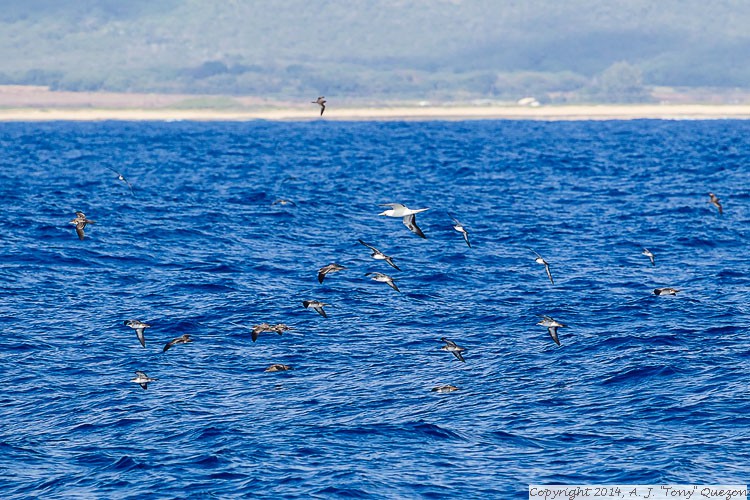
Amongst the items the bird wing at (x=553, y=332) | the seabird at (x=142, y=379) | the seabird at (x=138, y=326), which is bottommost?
the seabird at (x=142, y=379)

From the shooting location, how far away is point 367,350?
30.8 m

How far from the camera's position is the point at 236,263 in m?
43.9

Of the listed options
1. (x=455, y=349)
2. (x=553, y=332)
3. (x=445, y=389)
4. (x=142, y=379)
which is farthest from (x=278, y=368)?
(x=553, y=332)

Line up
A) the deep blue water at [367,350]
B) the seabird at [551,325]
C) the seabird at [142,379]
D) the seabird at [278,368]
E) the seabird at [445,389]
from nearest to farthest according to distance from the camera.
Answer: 1. the deep blue water at [367,350]
2. the seabird at [142,379]
3. the seabird at [445,389]
4. the seabird at [278,368]
5. the seabird at [551,325]

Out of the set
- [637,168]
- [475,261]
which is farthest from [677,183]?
[475,261]

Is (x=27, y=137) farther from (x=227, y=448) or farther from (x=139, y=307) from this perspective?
(x=227, y=448)

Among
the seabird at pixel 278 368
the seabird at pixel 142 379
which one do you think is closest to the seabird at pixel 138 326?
the seabird at pixel 142 379

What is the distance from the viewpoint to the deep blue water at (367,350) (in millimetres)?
22359

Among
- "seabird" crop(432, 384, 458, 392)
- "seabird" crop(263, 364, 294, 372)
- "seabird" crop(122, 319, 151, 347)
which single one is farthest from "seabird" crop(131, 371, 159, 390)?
"seabird" crop(432, 384, 458, 392)

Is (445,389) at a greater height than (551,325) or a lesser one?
lesser

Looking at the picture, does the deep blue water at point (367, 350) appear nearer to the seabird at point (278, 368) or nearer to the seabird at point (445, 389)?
the seabird at point (278, 368)

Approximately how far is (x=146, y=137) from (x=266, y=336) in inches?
5176

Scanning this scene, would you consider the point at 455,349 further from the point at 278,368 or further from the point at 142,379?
the point at 142,379

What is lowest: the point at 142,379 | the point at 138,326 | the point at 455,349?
the point at 142,379
